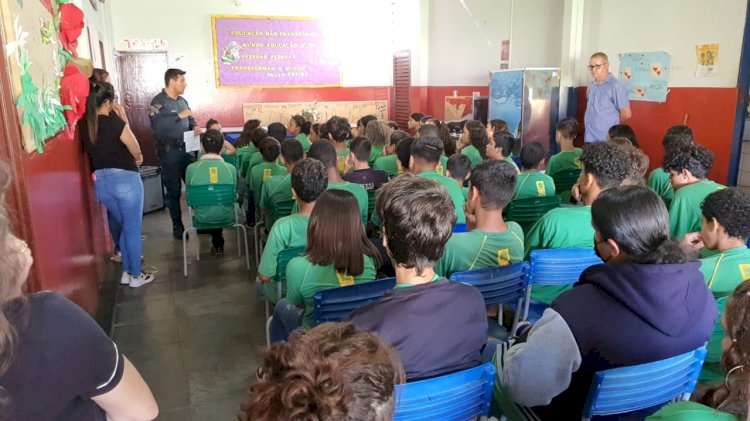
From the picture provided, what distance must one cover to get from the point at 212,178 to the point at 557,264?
9.76 feet

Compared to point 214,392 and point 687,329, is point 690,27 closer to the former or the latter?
point 687,329

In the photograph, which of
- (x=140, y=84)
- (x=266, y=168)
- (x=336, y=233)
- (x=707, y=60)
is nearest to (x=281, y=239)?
(x=336, y=233)

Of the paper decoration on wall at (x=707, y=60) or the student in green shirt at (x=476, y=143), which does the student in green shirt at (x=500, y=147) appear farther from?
the paper decoration on wall at (x=707, y=60)

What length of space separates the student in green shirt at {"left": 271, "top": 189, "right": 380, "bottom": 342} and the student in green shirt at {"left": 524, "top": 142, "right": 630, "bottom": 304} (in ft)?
2.88

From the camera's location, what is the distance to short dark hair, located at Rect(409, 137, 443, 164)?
362cm

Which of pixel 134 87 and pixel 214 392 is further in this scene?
pixel 134 87

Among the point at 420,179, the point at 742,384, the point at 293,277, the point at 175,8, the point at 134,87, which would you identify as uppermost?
the point at 175,8

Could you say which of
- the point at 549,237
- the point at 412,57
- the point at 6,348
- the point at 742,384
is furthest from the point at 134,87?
the point at 742,384

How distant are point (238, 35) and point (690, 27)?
5.91 meters

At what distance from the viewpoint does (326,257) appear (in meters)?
2.23

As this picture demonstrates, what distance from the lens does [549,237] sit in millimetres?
2615

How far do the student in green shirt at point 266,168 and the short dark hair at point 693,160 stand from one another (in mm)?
2845

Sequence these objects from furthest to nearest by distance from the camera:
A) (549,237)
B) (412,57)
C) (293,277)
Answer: (412,57), (549,237), (293,277)

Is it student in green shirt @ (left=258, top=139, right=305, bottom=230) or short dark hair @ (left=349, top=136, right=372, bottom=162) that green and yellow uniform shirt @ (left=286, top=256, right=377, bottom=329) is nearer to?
student in green shirt @ (left=258, top=139, right=305, bottom=230)
